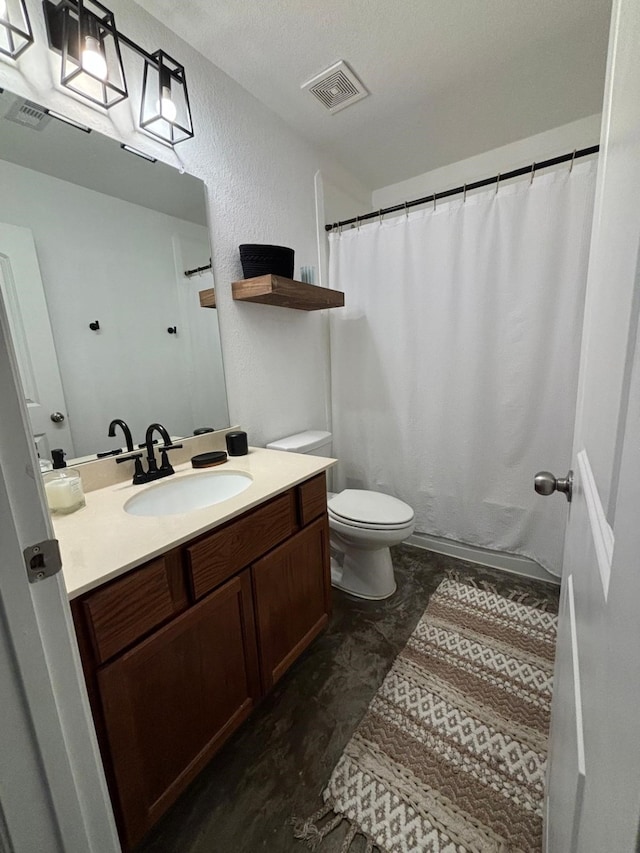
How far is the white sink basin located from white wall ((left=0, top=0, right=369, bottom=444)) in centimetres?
41

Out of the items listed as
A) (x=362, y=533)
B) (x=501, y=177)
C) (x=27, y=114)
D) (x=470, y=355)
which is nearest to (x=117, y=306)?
(x=27, y=114)

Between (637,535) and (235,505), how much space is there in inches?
35.2

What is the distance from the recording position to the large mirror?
1.00 meters

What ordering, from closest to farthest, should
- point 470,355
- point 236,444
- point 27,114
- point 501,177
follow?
point 27,114 → point 236,444 → point 501,177 → point 470,355

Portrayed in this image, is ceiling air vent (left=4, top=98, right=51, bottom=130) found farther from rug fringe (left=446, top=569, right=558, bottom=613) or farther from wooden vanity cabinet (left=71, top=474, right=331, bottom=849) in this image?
rug fringe (left=446, top=569, right=558, bottom=613)

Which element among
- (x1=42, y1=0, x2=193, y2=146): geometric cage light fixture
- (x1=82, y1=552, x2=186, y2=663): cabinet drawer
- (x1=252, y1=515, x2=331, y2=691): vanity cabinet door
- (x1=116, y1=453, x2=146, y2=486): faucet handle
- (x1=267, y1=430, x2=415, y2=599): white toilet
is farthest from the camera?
(x1=267, y1=430, x2=415, y2=599): white toilet

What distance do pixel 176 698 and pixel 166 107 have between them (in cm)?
187

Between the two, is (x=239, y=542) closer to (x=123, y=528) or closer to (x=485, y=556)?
(x=123, y=528)

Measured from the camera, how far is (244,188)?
161 centimetres

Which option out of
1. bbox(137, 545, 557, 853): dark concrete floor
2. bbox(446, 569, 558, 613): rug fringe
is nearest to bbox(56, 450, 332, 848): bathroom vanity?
bbox(137, 545, 557, 853): dark concrete floor

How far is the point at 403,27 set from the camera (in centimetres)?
128

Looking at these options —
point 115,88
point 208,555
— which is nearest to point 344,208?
point 115,88

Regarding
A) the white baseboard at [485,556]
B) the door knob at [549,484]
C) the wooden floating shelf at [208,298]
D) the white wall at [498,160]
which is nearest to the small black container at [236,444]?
the wooden floating shelf at [208,298]

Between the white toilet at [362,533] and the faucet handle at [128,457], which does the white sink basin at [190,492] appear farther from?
the white toilet at [362,533]
